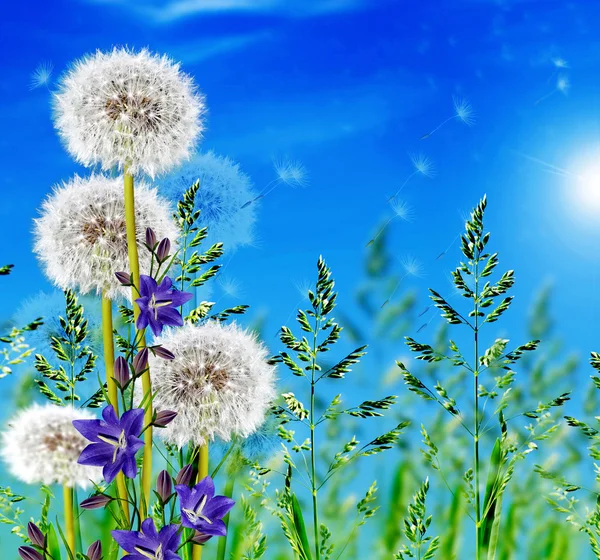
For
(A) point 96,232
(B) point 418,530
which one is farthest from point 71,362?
(B) point 418,530

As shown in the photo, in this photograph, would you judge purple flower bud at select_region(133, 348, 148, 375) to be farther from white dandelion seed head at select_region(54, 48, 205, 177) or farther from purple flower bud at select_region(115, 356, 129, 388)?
white dandelion seed head at select_region(54, 48, 205, 177)

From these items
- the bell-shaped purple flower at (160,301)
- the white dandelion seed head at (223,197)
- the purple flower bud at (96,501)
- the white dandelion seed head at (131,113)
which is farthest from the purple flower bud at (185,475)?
the white dandelion seed head at (223,197)

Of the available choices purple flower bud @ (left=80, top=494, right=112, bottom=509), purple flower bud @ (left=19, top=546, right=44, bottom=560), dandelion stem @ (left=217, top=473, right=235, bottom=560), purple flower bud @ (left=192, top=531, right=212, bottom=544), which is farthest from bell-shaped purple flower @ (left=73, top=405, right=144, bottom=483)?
dandelion stem @ (left=217, top=473, right=235, bottom=560)

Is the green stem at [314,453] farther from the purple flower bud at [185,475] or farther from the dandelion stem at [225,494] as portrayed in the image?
the purple flower bud at [185,475]

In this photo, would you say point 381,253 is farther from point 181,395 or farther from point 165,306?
point 165,306

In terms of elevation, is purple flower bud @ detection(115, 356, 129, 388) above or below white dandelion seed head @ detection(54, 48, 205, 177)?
below

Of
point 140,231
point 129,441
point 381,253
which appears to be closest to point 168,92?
point 140,231
